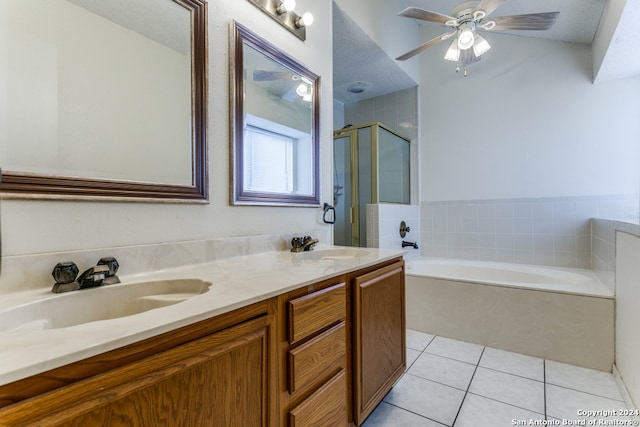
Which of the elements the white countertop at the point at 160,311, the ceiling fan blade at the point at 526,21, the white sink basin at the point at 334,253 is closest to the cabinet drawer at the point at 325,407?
the white countertop at the point at 160,311

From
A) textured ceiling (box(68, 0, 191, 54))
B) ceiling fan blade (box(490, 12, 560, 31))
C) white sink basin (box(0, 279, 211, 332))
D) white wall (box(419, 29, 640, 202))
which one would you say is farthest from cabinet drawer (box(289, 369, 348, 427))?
white wall (box(419, 29, 640, 202))

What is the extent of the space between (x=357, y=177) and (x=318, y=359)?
212cm

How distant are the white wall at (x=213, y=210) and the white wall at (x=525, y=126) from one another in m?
1.81

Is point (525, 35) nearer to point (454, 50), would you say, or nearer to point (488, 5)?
point (454, 50)

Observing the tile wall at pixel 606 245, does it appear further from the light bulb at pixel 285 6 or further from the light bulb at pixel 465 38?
the light bulb at pixel 285 6

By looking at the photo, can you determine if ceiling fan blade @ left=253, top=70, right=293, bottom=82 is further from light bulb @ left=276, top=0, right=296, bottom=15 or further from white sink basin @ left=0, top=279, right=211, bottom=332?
white sink basin @ left=0, top=279, right=211, bottom=332

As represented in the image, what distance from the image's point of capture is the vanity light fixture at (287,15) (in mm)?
1526

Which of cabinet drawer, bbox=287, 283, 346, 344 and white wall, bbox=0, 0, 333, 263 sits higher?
white wall, bbox=0, 0, 333, 263

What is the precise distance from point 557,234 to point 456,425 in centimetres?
222

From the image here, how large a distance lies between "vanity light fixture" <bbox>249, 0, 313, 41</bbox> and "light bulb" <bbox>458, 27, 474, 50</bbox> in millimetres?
1132

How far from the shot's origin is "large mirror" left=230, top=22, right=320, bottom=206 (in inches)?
54.7

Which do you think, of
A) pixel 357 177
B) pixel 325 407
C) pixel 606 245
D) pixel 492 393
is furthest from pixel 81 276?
pixel 606 245

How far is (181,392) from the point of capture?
58 cm

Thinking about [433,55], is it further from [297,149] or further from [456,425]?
[456,425]
